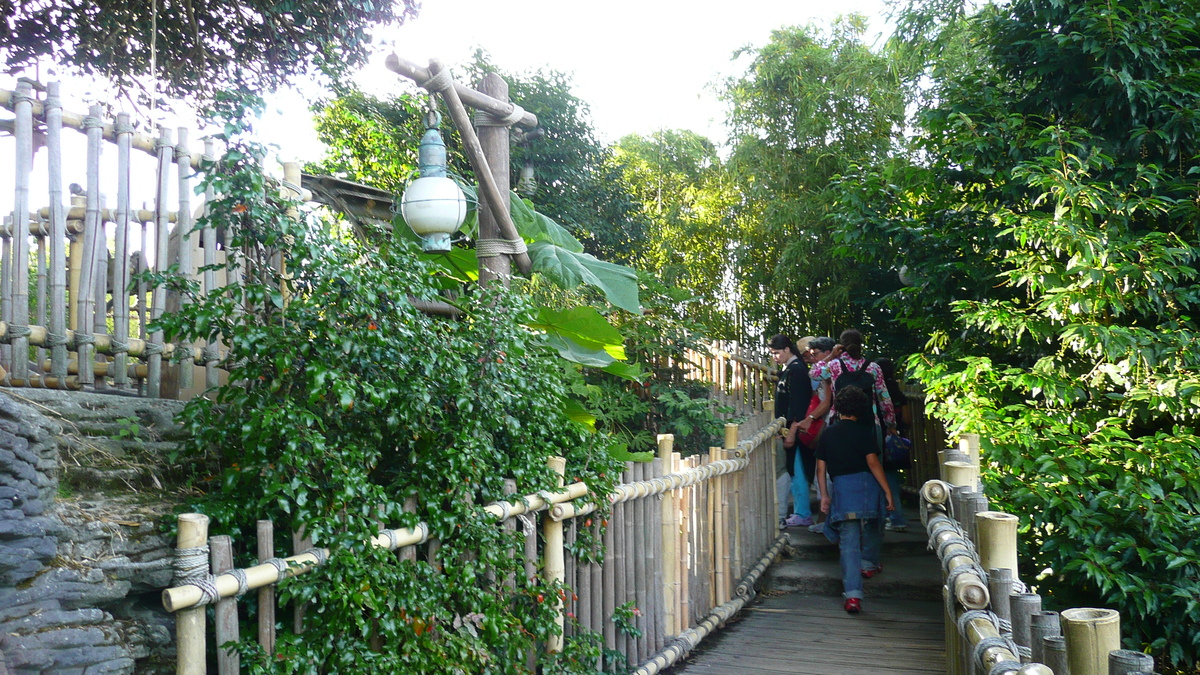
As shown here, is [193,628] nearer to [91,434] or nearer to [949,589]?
[91,434]

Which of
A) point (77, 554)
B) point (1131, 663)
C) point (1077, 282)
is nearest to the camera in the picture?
point (1131, 663)

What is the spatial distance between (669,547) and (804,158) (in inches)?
308

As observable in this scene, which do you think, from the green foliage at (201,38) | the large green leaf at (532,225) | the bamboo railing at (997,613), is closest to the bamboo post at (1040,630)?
the bamboo railing at (997,613)

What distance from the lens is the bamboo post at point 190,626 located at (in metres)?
2.17

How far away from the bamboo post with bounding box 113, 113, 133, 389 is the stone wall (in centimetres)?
64

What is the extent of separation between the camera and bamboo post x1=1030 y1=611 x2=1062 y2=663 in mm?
1933

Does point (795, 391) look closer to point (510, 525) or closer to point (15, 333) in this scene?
point (510, 525)

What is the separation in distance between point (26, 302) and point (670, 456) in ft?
9.85

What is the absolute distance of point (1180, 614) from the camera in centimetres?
520

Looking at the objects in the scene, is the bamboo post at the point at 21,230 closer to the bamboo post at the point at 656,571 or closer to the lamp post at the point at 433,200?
the lamp post at the point at 433,200

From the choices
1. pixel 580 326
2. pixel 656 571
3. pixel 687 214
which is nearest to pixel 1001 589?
pixel 656 571

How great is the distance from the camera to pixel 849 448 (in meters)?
6.01

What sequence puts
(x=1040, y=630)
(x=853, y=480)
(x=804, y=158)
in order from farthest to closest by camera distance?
(x=804, y=158) → (x=853, y=480) → (x=1040, y=630)

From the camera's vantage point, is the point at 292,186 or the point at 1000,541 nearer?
the point at 1000,541
